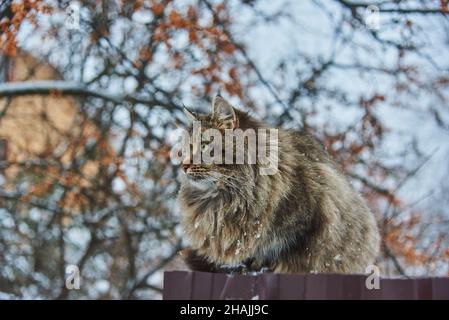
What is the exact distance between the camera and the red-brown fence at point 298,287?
8.55ft

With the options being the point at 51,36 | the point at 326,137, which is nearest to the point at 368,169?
the point at 326,137

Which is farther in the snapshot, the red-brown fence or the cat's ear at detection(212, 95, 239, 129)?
the cat's ear at detection(212, 95, 239, 129)

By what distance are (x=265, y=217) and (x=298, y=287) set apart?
1.41 metres

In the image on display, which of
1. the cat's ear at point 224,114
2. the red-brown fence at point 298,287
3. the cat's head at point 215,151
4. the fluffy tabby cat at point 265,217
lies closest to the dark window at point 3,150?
the fluffy tabby cat at point 265,217

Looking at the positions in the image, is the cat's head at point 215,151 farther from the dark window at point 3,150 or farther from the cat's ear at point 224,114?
the dark window at point 3,150

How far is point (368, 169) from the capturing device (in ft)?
28.7

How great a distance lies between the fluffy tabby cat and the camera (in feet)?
13.3

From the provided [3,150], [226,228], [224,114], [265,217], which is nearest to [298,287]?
[265,217]

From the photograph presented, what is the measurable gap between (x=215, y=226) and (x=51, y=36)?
18.1 feet

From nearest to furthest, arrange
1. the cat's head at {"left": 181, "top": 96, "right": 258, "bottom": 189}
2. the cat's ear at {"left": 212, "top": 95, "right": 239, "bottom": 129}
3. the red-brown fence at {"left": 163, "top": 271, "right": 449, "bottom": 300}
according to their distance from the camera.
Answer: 1. the red-brown fence at {"left": 163, "top": 271, "right": 449, "bottom": 300}
2. the cat's head at {"left": 181, "top": 96, "right": 258, "bottom": 189}
3. the cat's ear at {"left": 212, "top": 95, "right": 239, "bottom": 129}

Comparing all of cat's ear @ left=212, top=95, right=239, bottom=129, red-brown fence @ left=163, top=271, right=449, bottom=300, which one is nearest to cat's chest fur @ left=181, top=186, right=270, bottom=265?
cat's ear @ left=212, top=95, right=239, bottom=129

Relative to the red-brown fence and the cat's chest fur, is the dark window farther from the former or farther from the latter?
the red-brown fence

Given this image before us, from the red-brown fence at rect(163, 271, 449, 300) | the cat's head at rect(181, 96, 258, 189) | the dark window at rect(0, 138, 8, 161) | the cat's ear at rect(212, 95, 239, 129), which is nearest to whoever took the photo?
the red-brown fence at rect(163, 271, 449, 300)
